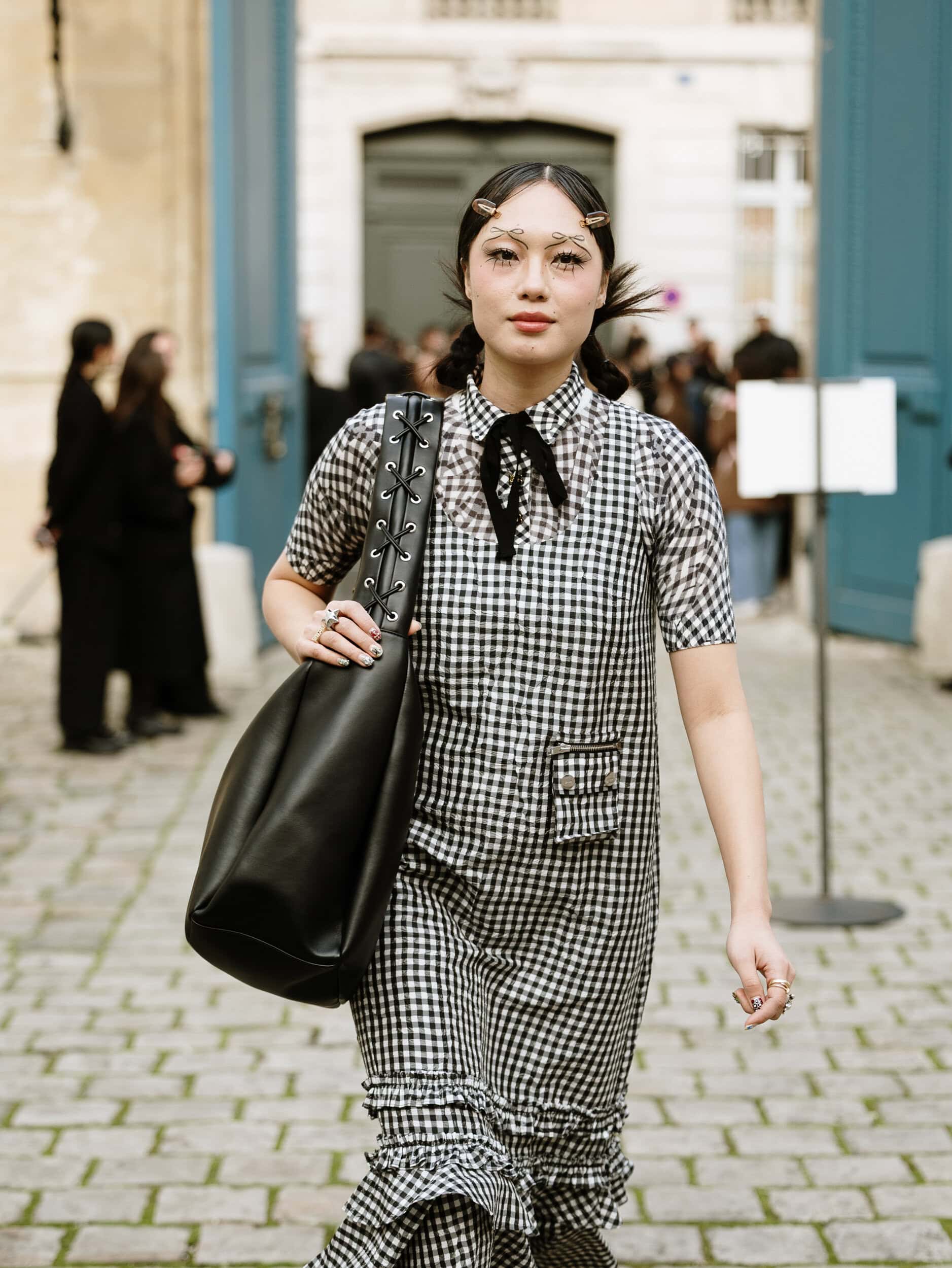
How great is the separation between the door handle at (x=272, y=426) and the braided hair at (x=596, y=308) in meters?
8.38

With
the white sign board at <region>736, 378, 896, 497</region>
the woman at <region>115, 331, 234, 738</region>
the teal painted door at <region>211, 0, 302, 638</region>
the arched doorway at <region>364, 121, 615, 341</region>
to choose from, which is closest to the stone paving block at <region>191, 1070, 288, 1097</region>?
the white sign board at <region>736, 378, 896, 497</region>

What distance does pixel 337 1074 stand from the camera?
4.65 meters

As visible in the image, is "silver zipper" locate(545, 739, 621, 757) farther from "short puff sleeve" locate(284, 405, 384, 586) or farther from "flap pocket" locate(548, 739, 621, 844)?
"short puff sleeve" locate(284, 405, 384, 586)

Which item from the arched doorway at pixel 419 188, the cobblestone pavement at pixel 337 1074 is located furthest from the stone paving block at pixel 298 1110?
the arched doorway at pixel 419 188

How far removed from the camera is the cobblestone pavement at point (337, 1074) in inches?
149

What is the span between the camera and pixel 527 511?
8.77 feet

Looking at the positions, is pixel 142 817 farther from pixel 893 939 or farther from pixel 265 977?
pixel 265 977

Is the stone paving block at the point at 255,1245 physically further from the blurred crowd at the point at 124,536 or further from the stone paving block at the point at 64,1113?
the blurred crowd at the point at 124,536

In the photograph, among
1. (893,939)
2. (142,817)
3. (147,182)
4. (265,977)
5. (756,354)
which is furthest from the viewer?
(756,354)

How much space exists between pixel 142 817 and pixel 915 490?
5.49m

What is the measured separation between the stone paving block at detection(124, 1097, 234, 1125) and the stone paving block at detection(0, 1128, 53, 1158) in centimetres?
19

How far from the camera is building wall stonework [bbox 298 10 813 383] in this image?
24.2 m

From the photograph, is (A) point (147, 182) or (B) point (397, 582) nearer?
(B) point (397, 582)

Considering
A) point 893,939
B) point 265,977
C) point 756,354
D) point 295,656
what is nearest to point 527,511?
point 295,656
